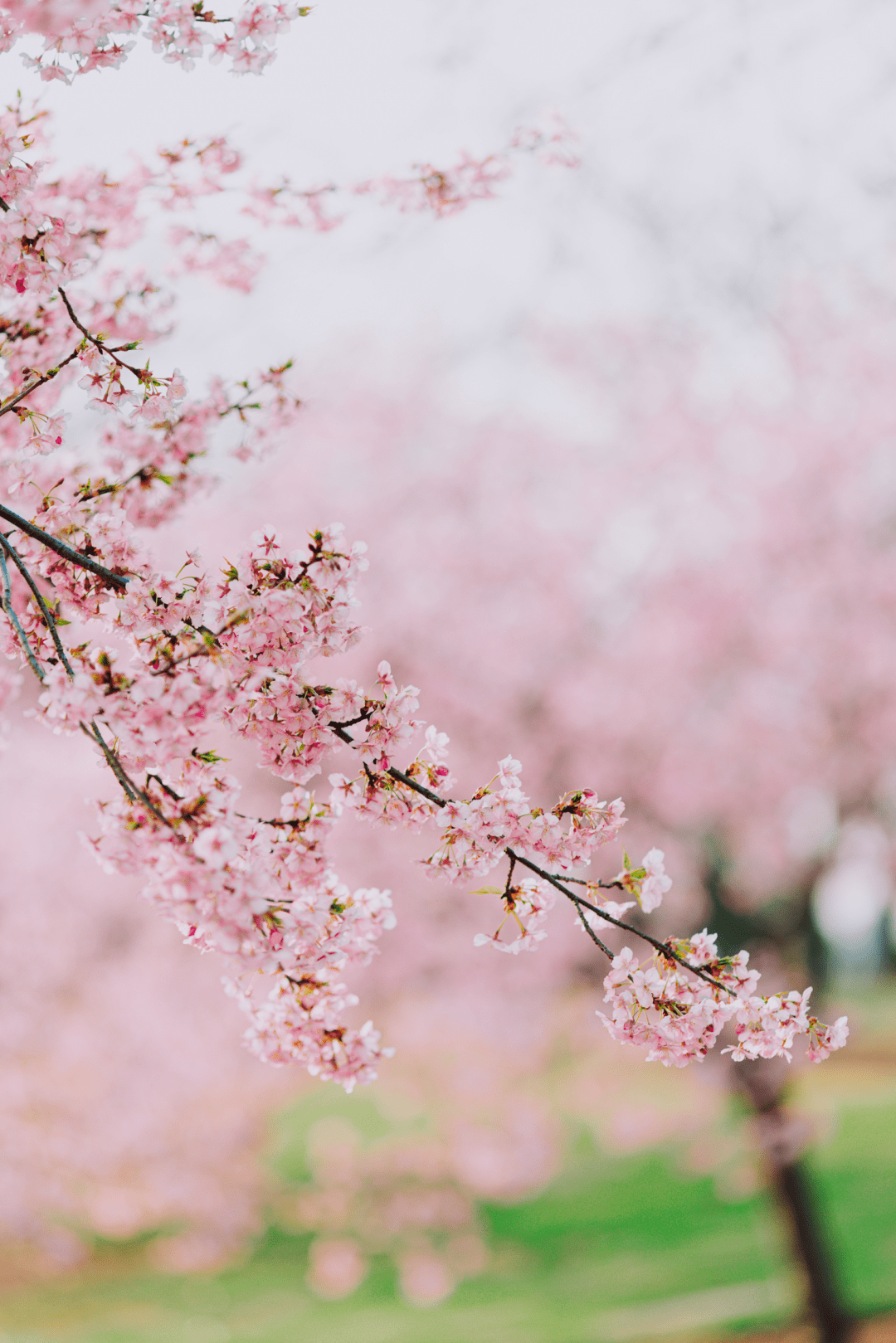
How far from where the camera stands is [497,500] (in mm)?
10633

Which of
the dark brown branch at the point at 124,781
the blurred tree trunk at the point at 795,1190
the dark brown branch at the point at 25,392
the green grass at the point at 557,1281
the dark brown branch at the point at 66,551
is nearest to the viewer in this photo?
the dark brown branch at the point at 124,781

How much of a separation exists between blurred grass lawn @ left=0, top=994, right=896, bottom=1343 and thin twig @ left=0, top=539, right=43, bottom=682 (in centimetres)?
1037

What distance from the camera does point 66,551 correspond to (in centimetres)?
221

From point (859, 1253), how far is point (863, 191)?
1146cm

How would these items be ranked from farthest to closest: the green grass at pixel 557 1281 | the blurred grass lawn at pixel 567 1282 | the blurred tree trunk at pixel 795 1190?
the green grass at pixel 557 1281
the blurred grass lawn at pixel 567 1282
the blurred tree trunk at pixel 795 1190

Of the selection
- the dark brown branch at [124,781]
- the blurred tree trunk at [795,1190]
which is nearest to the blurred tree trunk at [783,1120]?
the blurred tree trunk at [795,1190]

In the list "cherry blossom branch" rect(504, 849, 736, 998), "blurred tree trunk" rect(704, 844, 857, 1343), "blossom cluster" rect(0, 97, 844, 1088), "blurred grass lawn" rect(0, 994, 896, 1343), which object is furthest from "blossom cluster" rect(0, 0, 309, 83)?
"blurred grass lawn" rect(0, 994, 896, 1343)

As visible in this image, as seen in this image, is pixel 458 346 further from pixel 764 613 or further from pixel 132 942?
pixel 132 942

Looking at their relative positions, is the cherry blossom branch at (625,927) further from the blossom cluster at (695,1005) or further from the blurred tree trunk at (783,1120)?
the blurred tree trunk at (783,1120)

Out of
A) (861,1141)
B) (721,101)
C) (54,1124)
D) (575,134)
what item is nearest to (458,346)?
(721,101)

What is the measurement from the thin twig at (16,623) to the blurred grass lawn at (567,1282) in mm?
10371

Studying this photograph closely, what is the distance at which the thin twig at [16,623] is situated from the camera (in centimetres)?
194

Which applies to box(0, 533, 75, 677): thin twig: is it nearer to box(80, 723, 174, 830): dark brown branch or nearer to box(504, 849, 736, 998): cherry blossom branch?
box(80, 723, 174, 830): dark brown branch

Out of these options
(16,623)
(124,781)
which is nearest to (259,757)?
(124,781)
